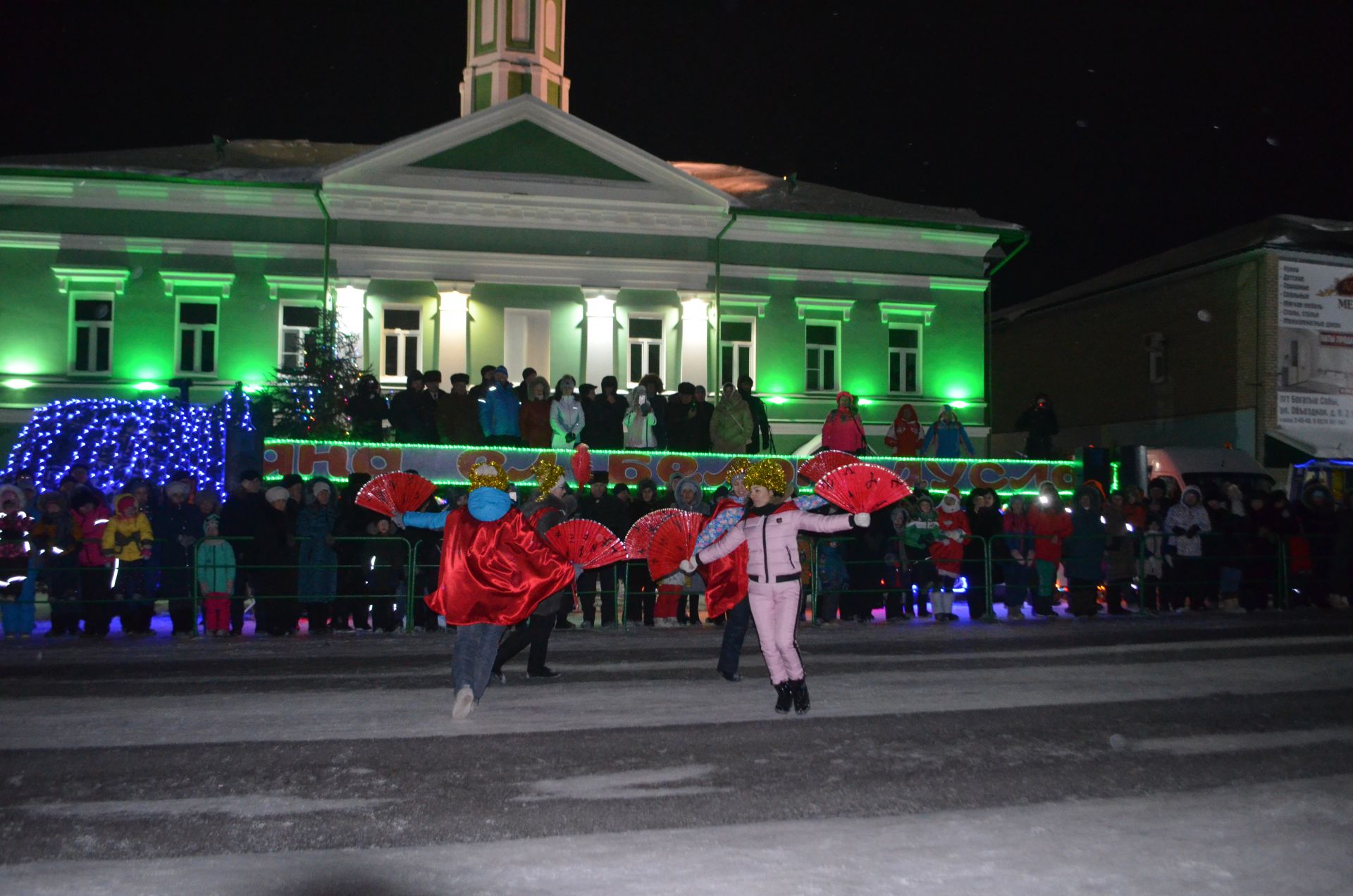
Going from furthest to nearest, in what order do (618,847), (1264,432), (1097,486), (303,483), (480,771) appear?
(1264,432)
(1097,486)
(303,483)
(480,771)
(618,847)

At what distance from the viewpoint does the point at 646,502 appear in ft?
57.6

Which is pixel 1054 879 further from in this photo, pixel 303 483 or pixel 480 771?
pixel 303 483

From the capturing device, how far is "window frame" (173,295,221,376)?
28734mm

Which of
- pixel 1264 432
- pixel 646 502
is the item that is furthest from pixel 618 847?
pixel 1264 432

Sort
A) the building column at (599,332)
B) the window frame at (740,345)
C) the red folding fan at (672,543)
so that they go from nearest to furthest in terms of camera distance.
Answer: the red folding fan at (672,543), the building column at (599,332), the window frame at (740,345)

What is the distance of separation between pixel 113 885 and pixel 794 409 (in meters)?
26.3

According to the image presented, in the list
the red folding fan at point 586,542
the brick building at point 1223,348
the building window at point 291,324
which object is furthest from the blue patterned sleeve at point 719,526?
the brick building at point 1223,348

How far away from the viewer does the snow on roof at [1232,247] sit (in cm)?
3569

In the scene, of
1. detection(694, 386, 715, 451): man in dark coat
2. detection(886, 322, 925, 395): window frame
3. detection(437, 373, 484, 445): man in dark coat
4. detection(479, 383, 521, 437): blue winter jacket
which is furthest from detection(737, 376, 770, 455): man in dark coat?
detection(886, 322, 925, 395): window frame

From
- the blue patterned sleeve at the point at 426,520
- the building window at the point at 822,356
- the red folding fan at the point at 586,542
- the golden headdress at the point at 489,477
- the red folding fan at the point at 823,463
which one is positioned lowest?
the red folding fan at the point at 586,542

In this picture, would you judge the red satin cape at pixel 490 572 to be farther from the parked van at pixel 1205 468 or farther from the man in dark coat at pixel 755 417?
the parked van at pixel 1205 468

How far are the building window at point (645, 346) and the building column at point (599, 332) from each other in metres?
1.04

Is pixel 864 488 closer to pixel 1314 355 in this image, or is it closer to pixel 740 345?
Result: pixel 740 345

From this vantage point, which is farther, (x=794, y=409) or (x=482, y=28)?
(x=482, y=28)
